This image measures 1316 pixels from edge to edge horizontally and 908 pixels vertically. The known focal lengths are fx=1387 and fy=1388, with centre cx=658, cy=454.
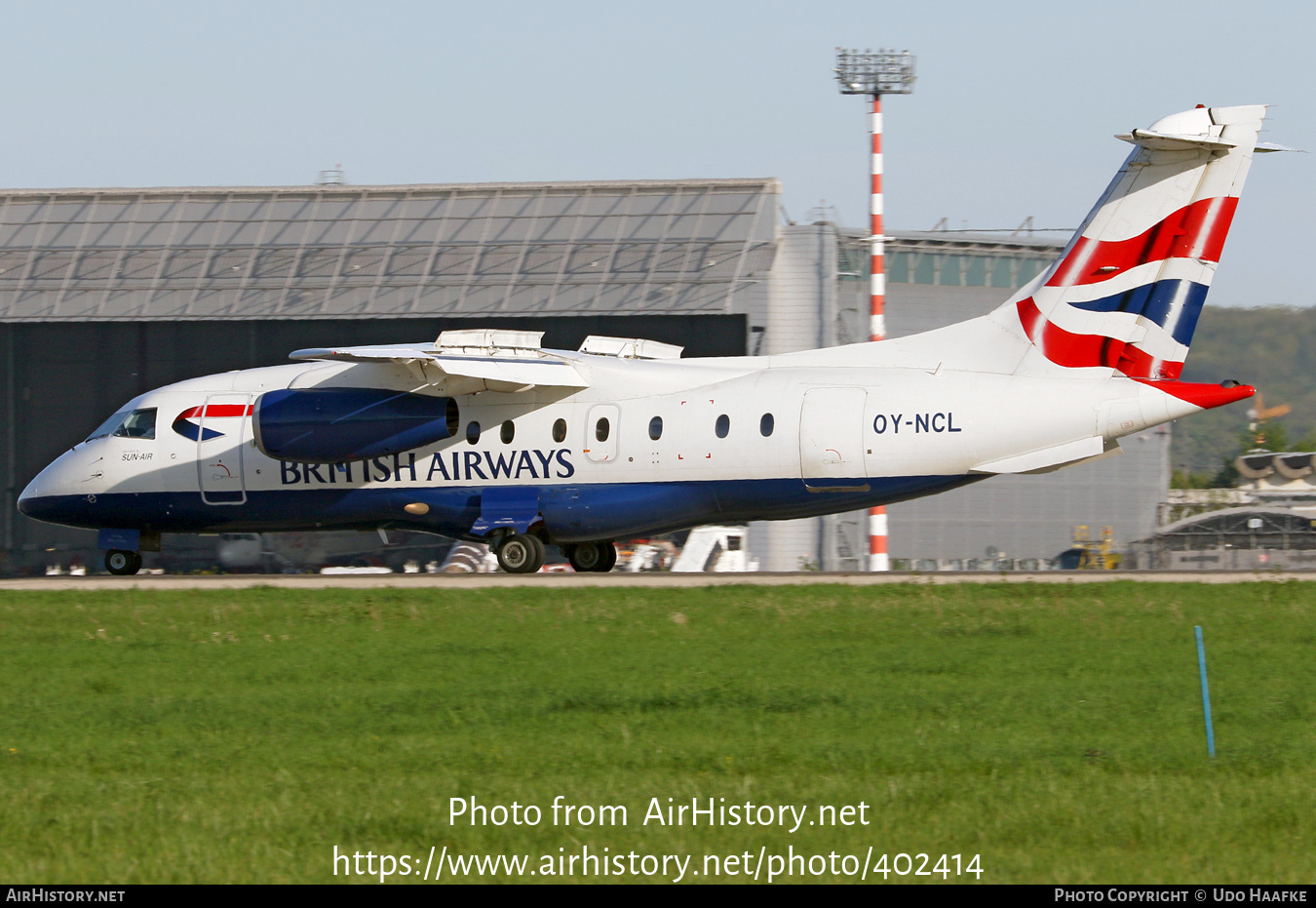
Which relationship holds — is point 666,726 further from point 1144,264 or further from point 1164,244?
point 1164,244

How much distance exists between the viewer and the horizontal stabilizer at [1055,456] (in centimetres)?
2162

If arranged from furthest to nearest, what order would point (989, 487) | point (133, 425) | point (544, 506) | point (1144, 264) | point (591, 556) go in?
point (989, 487), point (591, 556), point (133, 425), point (544, 506), point (1144, 264)

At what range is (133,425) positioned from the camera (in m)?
26.9

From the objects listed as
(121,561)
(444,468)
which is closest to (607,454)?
(444,468)

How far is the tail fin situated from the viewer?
21.4 metres

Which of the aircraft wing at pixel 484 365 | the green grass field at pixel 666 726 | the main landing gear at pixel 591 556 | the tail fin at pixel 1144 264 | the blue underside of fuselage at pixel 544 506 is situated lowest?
the green grass field at pixel 666 726

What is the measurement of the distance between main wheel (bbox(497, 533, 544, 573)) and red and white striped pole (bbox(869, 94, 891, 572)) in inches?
485

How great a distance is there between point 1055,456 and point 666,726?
11.3 metres

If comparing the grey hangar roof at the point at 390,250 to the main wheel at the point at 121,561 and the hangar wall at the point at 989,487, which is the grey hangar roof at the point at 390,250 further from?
the main wheel at the point at 121,561

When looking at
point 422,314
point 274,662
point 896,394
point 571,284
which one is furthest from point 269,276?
point 274,662

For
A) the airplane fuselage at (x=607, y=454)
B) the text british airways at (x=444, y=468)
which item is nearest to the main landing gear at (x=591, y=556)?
the airplane fuselage at (x=607, y=454)

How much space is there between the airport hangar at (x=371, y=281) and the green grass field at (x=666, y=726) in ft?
75.5

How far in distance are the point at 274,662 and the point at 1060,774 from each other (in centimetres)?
916

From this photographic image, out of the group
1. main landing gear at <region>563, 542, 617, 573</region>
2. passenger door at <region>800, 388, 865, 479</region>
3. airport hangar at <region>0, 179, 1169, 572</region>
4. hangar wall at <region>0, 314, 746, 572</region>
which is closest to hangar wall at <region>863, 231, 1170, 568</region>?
airport hangar at <region>0, 179, 1169, 572</region>
